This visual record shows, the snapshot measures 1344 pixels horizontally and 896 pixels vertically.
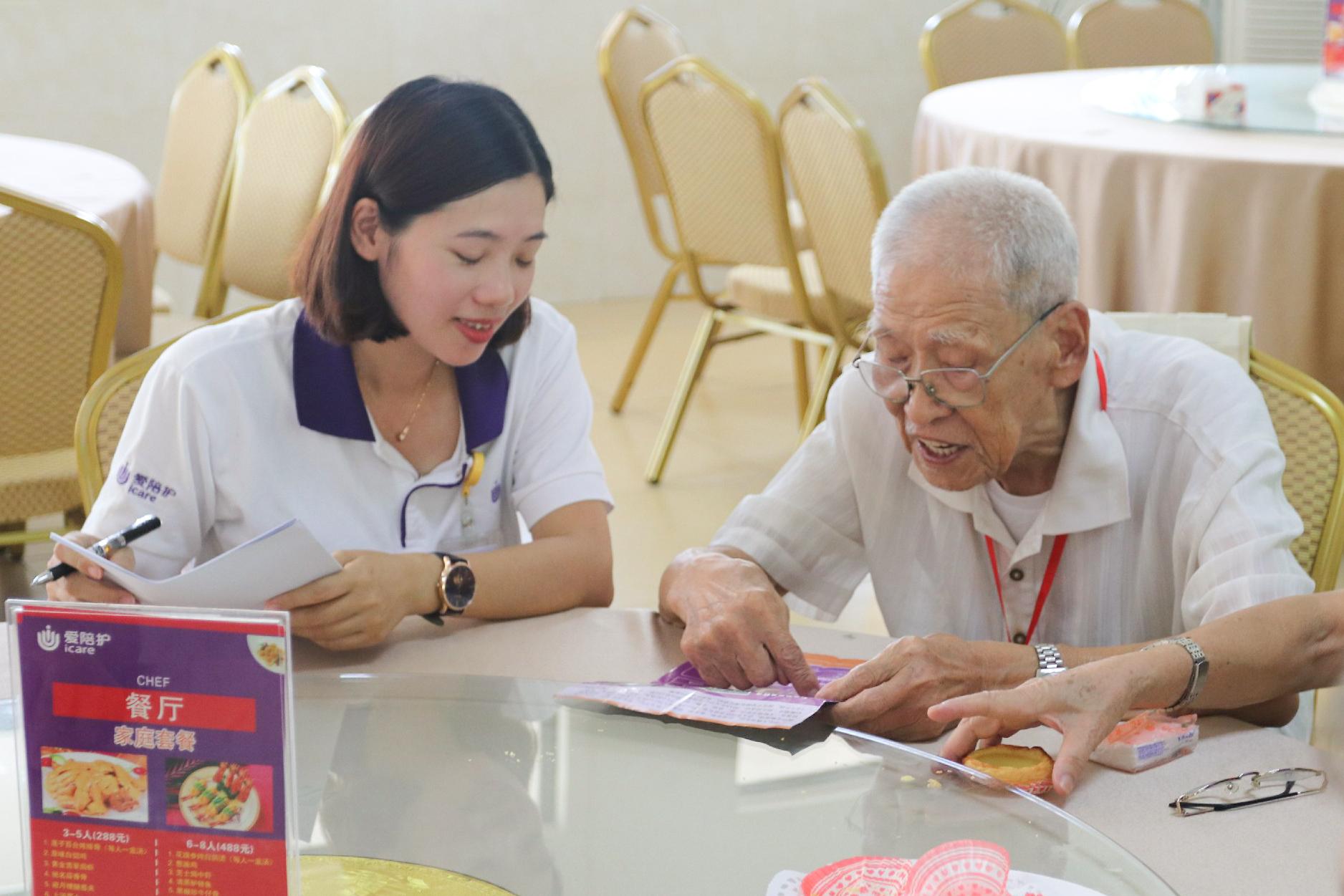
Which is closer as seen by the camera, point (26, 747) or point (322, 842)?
point (26, 747)

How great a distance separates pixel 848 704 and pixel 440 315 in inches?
28.0

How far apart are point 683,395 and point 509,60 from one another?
2.55 meters

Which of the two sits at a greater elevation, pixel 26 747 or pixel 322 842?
pixel 26 747

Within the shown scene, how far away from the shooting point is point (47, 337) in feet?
8.80

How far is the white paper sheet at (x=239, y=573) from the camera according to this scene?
1.26 m

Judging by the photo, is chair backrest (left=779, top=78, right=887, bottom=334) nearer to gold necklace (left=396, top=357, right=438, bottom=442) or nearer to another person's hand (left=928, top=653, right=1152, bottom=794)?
gold necklace (left=396, top=357, right=438, bottom=442)

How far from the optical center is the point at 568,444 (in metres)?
1.89

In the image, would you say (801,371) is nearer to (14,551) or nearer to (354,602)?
(14,551)

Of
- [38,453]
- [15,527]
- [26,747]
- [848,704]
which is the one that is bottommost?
[15,527]

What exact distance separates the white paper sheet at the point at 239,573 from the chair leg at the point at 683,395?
2.93 meters

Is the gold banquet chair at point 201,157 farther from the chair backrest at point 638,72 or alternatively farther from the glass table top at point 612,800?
the glass table top at point 612,800

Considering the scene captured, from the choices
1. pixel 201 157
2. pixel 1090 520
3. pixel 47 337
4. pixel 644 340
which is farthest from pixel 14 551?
pixel 1090 520

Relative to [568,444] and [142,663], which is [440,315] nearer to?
[568,444]

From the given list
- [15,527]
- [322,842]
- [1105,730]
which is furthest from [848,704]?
[15,527]
